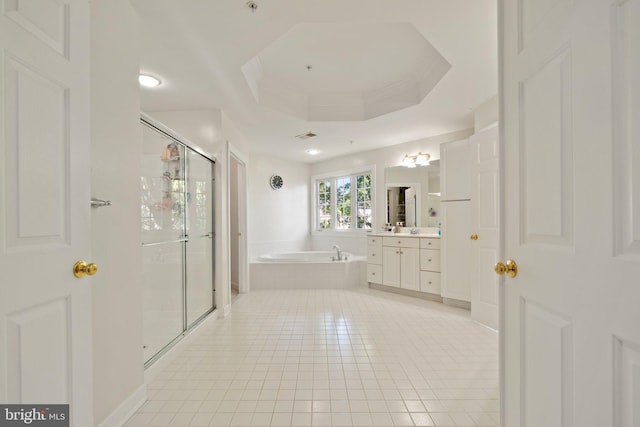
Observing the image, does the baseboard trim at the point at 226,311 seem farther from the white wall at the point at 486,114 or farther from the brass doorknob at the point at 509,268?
the white wall at the point at 486,114

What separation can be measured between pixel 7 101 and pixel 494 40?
2.59 metres

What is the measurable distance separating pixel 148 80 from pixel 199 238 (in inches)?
60.2

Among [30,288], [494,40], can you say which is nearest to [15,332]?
[30,288]

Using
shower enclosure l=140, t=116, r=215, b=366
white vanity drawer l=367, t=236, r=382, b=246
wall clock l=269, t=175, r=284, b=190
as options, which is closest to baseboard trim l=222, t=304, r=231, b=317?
shower enclosure l=140, t=116, r=215, b=366

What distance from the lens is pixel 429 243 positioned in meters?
4.00

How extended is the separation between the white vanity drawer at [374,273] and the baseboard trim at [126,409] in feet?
11.2

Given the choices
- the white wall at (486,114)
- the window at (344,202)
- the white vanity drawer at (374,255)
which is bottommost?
the white vanity drawer at (374,255)

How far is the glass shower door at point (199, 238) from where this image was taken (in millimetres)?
2781

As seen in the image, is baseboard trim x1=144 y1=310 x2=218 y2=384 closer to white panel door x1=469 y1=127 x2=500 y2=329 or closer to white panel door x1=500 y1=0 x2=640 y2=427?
white panel door x1=500 y1=0 x2=640 y2=427

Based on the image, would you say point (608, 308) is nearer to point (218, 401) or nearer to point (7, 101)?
point (7, 101)

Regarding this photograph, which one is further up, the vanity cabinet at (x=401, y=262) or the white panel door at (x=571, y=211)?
the white panel door at (x=571, y=211)

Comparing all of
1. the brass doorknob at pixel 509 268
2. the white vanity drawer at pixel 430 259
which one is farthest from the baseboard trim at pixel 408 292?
the brass doorknob at pixel 509 268

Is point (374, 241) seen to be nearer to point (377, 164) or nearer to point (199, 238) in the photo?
point (377, 164)

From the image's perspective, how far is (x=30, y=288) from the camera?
2.76 ft
